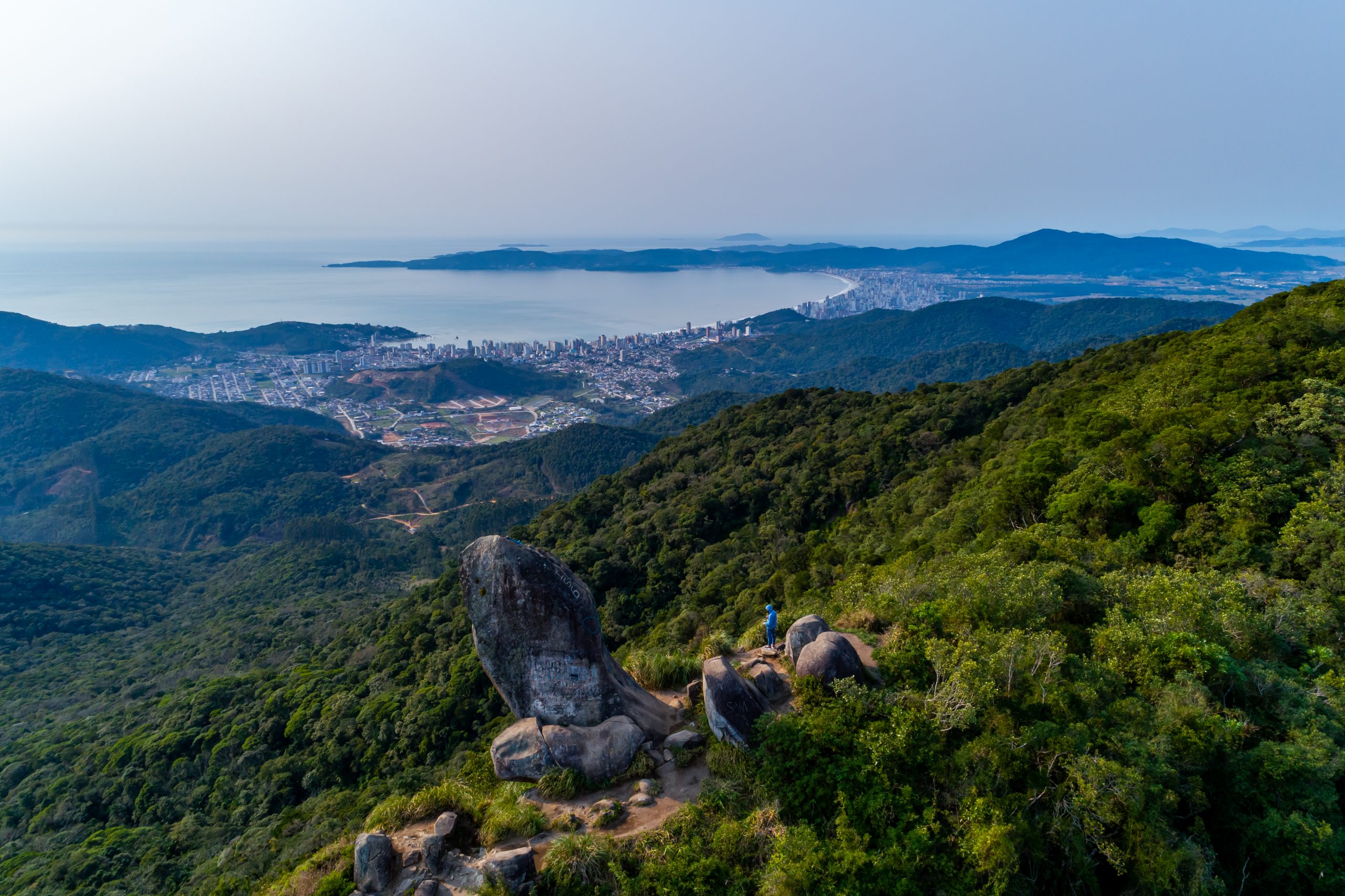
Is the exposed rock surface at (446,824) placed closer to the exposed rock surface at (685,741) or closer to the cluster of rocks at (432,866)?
the cluster of rocks at (432,866)

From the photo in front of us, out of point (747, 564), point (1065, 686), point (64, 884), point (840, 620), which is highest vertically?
point (1065, 686)

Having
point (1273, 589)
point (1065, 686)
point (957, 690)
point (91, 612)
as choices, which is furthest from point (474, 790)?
point (91, 612)

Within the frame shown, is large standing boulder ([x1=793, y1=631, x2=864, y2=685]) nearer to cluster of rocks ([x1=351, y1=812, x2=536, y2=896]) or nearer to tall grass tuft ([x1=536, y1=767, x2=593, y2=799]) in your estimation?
tall grass tuft ([x1=536, y1=767, x2=593, y2=799])

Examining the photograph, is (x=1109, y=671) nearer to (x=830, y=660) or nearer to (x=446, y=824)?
(x=830, y=660)

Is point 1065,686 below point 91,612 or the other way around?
the other way around

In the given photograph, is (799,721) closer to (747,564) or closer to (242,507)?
(747,564)

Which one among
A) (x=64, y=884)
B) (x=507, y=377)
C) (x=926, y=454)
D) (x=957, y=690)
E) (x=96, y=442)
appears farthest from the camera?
(x=507, y=377)
